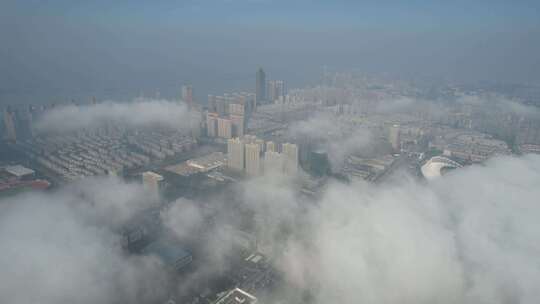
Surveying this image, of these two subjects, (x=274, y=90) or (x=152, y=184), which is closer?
(x=152, y=184)

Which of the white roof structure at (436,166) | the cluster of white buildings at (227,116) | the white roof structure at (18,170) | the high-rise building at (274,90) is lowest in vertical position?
the white roof structure at (18,170)

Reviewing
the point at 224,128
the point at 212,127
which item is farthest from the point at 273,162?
the point at 212,127

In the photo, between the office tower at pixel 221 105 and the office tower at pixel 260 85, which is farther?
the office tower at pixel 260 85

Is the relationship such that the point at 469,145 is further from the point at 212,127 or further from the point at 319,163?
the point at 212,127

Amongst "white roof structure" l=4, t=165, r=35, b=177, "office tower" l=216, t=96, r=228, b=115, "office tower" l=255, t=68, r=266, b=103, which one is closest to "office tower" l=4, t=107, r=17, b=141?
"white roof structure" l=4, t=165, r=35, b=177

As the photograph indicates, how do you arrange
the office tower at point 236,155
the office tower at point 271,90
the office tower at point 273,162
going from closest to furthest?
the office tower at point 273,162, the office tower at point 236,155, the office tower at point 271,90

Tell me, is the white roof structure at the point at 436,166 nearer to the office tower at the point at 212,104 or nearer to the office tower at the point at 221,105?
the office tower at the point at 221,105

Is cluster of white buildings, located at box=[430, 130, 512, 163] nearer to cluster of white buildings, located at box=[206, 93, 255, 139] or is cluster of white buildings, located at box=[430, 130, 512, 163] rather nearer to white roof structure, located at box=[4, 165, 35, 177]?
cluster of white buildings, located at box=[206, 93, 255, 139]

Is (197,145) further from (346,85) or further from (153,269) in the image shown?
(346,85)

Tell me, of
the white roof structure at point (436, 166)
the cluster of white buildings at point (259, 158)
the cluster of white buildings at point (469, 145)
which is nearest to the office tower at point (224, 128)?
the cluster of white buildings at point (259, 158)
